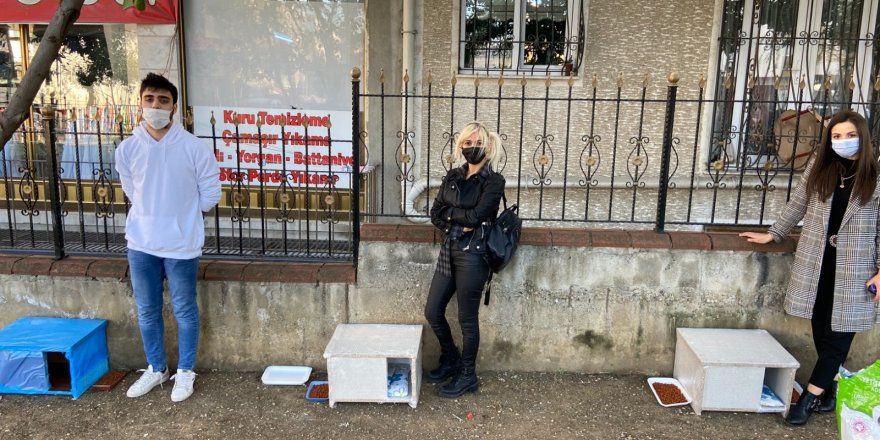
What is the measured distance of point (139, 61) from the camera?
6277 millimetres

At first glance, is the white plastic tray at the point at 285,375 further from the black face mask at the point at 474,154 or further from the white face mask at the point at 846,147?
the white face mask at the point at 846,147

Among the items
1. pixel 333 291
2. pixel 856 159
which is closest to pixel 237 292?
pixel 333 291

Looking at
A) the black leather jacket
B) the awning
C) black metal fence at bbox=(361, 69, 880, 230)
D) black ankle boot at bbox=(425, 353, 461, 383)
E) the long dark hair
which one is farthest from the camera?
the awning

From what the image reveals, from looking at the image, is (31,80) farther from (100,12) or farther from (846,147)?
(100,12)

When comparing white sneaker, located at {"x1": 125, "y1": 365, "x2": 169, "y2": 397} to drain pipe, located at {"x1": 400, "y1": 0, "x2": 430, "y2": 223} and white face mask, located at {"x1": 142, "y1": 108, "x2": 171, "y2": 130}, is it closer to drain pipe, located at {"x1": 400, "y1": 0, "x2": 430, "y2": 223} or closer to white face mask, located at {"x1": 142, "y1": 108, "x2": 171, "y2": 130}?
white face mask, located at {"x1": 142, "y1": 108, "x2": 171, "y2": 130}

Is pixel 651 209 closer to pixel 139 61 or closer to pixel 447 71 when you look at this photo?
pixel 447 71

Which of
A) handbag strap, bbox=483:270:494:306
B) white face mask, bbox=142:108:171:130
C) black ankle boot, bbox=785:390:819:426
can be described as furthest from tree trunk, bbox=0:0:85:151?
black ankle boot, bbox=785:390:819:426

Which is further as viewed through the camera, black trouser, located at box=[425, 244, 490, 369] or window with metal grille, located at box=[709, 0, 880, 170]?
window with metal grille, located at box=[709, 0, 880, 170]

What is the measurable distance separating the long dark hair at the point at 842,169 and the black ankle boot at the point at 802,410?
1.17 m

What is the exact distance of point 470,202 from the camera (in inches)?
→ 131

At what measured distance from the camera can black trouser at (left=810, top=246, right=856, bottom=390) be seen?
10.9ft

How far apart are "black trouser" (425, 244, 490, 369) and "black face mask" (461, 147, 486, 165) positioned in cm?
53

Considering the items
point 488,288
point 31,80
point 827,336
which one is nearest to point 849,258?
point 827,336

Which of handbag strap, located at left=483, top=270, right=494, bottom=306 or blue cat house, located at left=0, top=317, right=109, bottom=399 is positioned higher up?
handbag strap, located at left=483, top=270, right=494, bottom=306
